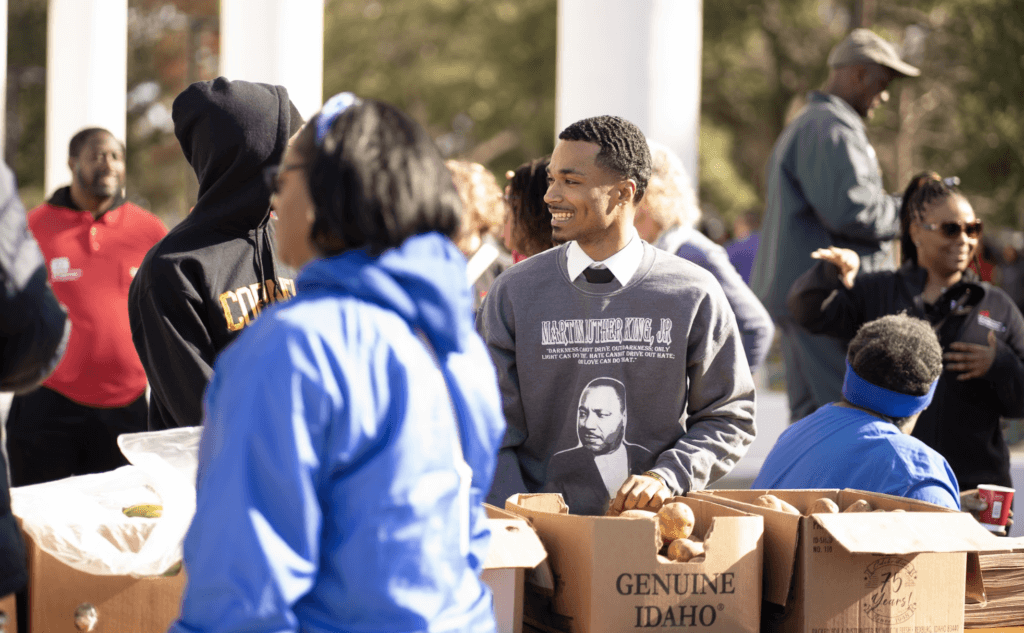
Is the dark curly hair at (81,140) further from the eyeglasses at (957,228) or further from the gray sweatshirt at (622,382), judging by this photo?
the eyeglasses at (957,228)

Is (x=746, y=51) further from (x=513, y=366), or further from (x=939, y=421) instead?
(x=513, y=366)

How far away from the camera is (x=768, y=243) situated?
218 inches

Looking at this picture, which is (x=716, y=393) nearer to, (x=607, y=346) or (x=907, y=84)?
(x=607, y=346)

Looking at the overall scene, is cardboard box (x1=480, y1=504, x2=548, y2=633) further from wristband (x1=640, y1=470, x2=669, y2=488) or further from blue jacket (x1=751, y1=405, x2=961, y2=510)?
blue jacket (x1=751, y1=405, x2=961, y2=510)

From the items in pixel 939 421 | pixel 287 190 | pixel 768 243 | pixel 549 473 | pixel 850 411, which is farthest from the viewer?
pixel 768 243

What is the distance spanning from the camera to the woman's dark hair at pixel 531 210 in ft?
13.1

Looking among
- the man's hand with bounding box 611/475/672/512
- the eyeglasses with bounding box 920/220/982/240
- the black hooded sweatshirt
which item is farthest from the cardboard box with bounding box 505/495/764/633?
the eyeglasses with bounding box 920/220/982/240

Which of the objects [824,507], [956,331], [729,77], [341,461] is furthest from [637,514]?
[729,77]

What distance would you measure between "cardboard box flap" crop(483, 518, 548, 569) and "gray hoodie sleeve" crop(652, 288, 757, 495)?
0.64 metres

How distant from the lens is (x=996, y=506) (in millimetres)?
3430

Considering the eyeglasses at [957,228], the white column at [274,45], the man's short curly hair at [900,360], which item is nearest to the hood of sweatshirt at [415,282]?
the man's short curly hair at [900,360]

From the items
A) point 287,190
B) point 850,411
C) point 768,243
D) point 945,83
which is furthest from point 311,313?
point 945,83

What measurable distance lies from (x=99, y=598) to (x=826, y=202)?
3824 millimetres

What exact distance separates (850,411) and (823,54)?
1684 centimetres
